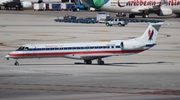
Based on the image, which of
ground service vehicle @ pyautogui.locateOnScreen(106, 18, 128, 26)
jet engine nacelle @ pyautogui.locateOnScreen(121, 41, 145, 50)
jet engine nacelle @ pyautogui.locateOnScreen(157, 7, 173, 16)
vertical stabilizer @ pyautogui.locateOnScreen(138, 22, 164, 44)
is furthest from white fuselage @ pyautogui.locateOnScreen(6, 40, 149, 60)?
jet engine nacelle @ pyautogui.locateOnScreen(157, 7, 173, 16)

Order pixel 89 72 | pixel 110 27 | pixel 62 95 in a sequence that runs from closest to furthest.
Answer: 1. pixel 62 95
2. pixel 89 72
3. pixel 110 27

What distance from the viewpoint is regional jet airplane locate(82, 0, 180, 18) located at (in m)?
146

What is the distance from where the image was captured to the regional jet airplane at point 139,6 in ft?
478

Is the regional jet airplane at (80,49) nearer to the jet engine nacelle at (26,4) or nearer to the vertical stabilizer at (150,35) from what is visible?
the vertical stabilizer at (150,35)

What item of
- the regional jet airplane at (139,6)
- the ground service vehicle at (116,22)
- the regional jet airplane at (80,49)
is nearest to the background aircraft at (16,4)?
the regional jet airplane at (139,6)

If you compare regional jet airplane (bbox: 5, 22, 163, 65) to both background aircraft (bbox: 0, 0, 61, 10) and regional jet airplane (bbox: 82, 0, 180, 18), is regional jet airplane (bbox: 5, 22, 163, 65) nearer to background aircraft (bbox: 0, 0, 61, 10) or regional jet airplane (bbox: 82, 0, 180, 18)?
regional jet airplane (bbox: 82, 0, 180, 18)

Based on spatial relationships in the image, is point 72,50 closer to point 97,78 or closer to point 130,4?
point 97,78

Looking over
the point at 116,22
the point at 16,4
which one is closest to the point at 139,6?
the point at 116,22

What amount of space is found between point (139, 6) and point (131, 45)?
298ft

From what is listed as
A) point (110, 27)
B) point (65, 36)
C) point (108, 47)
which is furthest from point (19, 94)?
point (110, 27)

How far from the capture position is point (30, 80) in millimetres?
46375

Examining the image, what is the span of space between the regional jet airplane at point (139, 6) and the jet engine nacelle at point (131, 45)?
88188 millimetres

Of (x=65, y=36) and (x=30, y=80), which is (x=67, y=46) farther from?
(x=65, y=36)

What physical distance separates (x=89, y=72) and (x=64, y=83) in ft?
24.7
